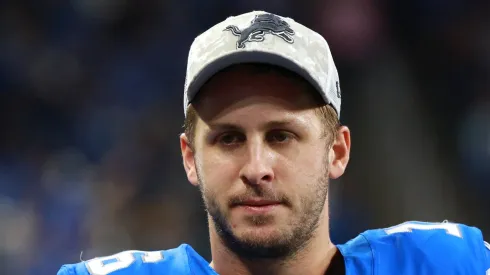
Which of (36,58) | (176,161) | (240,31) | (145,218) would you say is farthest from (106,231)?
(240,31)

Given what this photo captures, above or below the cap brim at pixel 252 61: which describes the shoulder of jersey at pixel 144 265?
below

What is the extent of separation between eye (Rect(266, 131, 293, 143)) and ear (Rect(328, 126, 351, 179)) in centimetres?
16

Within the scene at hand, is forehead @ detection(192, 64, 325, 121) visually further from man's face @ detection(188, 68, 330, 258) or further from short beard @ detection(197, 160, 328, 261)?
short beard @ detection(197, 160, 328, 261)

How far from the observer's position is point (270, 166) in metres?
1.55

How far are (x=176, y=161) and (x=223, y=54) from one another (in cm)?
246

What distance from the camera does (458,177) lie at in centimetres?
392

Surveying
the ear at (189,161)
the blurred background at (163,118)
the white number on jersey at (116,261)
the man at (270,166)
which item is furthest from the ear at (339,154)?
the blurred background at (163,118)

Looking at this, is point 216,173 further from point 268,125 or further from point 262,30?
point 262,30

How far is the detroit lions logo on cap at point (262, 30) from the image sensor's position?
1.67m

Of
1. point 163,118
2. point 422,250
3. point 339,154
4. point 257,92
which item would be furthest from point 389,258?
point 163,118

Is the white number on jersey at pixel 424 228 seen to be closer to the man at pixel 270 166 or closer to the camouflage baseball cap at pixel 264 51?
the man at pixel 270 166

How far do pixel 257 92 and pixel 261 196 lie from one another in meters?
0.25

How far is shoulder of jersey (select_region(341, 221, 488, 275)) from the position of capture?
5.69 ft

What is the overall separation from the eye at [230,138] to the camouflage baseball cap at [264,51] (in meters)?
0.14
